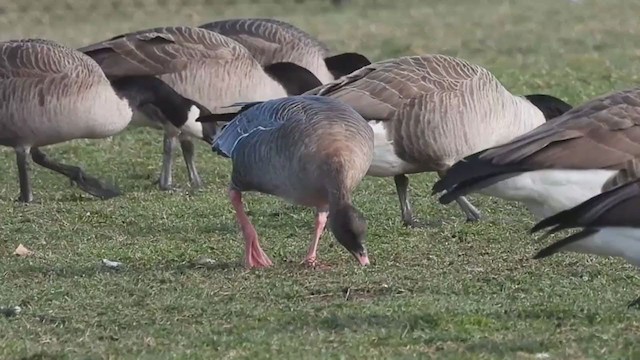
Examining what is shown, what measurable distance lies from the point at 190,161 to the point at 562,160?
18.3ft

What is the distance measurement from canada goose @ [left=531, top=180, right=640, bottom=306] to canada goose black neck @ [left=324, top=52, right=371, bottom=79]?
7.86 m

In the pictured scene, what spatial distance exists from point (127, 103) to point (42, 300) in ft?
15.7

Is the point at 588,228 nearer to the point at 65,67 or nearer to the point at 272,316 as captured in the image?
the point at 272,316

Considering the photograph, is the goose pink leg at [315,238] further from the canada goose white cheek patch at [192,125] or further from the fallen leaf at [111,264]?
the canada goose white cheek patch at [192,125]

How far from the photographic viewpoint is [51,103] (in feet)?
36.4

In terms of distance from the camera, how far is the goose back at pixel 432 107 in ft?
31.0

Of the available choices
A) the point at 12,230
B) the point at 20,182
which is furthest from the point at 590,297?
the point at 20,182

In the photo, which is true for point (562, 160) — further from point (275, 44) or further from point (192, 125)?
point (275, 44)

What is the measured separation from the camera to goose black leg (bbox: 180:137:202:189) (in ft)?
39.0

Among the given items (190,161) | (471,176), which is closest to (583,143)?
(471,176)

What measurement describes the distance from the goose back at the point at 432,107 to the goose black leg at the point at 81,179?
2.33 metres

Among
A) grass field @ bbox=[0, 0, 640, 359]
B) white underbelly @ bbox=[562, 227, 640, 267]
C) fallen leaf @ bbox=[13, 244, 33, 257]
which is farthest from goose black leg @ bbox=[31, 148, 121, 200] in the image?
white underbelly @ bbox=[562, 227, 640, 267]

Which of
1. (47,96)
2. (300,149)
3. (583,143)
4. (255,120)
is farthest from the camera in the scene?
(47,96)

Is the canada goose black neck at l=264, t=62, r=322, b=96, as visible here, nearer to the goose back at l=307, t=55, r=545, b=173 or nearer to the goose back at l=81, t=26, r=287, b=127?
the goose back at l=81, t=26, r=287, b=127
